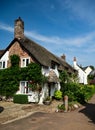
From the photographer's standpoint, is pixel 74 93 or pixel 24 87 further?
pixel 74 93

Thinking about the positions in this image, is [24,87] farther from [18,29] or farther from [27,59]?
[18,29]

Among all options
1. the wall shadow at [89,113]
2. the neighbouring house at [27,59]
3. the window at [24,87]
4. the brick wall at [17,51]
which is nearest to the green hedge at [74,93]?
the neighbouring house at [27,59]

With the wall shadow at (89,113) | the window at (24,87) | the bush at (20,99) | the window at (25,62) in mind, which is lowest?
the wall shadow at (89,113)

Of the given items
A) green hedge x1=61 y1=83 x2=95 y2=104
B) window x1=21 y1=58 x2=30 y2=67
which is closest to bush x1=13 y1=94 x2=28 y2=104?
window x1=21 y1=58 x2=30 y2=67

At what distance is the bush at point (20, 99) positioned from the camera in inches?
1030

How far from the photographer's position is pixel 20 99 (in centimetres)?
2648

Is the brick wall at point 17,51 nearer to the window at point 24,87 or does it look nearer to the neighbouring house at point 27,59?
the neighbouring house at point 27,59

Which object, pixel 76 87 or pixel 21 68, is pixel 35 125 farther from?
pixel 76 87

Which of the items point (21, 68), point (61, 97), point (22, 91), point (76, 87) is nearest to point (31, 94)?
point (22, 91)

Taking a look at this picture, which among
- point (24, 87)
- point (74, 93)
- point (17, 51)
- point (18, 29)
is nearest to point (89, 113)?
point (74, 93)

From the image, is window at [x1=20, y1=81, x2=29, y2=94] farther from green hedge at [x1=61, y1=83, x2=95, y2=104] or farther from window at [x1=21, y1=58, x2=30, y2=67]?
green hedge at [x1=61, y1=83, x2=95, y2=104]

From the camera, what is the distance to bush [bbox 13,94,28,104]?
26172mm

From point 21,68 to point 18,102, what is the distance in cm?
528

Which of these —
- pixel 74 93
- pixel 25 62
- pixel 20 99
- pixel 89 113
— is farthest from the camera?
pixel 74 93
